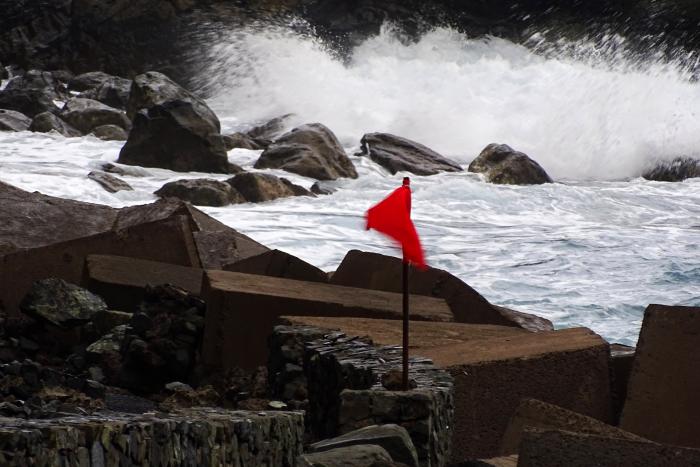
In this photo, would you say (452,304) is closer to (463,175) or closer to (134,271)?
(134,271)

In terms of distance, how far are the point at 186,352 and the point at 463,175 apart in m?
13.5

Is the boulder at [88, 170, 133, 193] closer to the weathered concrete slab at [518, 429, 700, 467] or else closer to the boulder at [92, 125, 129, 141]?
the boulder at [92, 125, 129, 141]

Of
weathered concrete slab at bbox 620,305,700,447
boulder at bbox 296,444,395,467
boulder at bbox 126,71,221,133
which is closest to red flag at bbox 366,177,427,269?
→ boulder at bbox 296,444,395,467

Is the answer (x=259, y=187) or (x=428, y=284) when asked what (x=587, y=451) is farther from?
(x=259, y=187)

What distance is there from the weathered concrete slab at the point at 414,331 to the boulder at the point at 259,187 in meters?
9.58

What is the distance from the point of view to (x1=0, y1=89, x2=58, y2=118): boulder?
824 inches

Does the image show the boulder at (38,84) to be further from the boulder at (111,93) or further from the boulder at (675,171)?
the boulder at (675,171)

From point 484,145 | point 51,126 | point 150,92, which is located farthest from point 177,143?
point 484,145

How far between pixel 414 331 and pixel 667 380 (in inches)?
35.6

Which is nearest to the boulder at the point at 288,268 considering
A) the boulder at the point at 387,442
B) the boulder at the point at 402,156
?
the boulder at the point at 387,442

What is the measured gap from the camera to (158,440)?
2.03m

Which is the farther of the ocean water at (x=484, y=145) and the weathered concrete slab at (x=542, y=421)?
the ocean water at (x=484, y=145)

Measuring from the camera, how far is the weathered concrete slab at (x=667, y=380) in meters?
4.02

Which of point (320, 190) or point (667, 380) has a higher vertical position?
point (320, 190)
